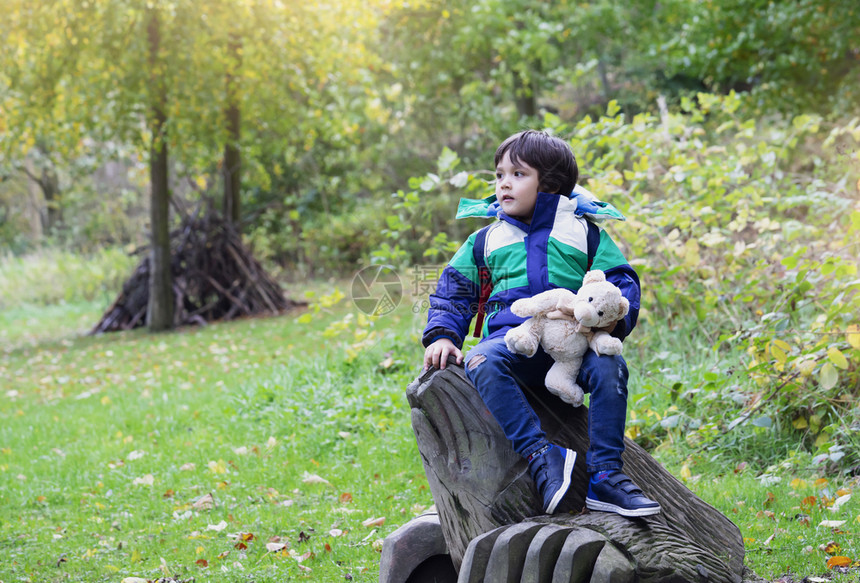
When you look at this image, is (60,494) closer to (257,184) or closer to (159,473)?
(159,473)

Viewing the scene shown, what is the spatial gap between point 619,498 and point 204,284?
471 inches

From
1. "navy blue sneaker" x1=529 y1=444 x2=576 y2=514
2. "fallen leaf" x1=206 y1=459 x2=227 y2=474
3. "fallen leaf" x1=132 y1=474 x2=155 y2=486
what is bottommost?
"fallen leaf" x1=132 y1=474 x2=155 y2=486

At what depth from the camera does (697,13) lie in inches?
456

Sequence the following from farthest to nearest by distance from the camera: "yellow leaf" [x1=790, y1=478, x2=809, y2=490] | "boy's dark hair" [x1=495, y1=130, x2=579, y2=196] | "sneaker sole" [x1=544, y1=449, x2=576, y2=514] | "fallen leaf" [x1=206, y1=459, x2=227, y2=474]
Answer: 1. "fallen leaf" [x1=206, y1=459, x2=227, y2=474]
2. "yellow leaf" [x1=790, y1=478, x2=809, y2=490]
3. "boy's dark hair" [x1=495, y1=130, x2=579, y2=196]
4. "sneaker sole" [x1=544, y1=449, x2=576, y2=514]

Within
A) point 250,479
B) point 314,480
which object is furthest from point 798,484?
point 250,479

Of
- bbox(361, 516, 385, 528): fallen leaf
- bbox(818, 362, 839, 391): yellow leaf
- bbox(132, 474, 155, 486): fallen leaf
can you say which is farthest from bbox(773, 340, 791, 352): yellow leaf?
bbox(132, 474, 155, 486): fallen leaf

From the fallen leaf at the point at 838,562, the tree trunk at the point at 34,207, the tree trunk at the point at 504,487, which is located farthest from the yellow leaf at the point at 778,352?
the tree trunk at the point at 34,207

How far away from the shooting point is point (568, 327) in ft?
7.66

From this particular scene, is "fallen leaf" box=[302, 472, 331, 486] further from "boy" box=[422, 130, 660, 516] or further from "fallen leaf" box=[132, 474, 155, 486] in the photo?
"boy" box=[422, 130, 660, 516]

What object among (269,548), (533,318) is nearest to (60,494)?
(269,548)

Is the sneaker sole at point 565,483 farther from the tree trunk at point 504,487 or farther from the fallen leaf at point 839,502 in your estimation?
the fallen leaf at point 839,502

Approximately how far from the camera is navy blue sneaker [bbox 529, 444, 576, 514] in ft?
7.30

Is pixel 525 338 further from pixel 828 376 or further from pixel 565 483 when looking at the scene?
pixel 828 376

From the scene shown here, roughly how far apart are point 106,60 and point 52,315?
7.19 m
